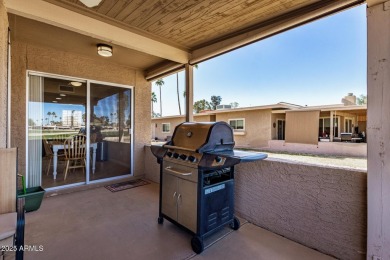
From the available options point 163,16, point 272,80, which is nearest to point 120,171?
point 163,16

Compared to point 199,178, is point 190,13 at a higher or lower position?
higher

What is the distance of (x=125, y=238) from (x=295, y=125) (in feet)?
30.8

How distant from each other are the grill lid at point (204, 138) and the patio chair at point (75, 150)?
2.60 metres

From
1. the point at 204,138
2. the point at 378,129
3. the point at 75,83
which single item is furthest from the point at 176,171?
the point at 75,83

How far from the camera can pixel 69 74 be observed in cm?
379

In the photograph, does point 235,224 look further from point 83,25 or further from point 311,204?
point 83,25

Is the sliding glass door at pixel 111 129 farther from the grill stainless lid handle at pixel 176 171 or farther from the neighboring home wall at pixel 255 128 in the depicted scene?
the neighboring home wall at pixel 255 128

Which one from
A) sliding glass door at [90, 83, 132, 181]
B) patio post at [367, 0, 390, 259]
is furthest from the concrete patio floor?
sliding glass door at [90, 83, 132, 181]

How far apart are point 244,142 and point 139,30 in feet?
29.7

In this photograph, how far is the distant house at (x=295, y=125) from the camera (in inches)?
344

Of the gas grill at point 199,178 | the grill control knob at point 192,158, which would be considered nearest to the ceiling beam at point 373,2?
the gas grill at point 199,178

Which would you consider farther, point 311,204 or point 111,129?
point 111,129

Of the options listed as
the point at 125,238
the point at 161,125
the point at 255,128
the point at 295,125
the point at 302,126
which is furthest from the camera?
the point at 161,125

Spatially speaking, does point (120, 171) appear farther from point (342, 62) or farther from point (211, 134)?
point (342, 62)
